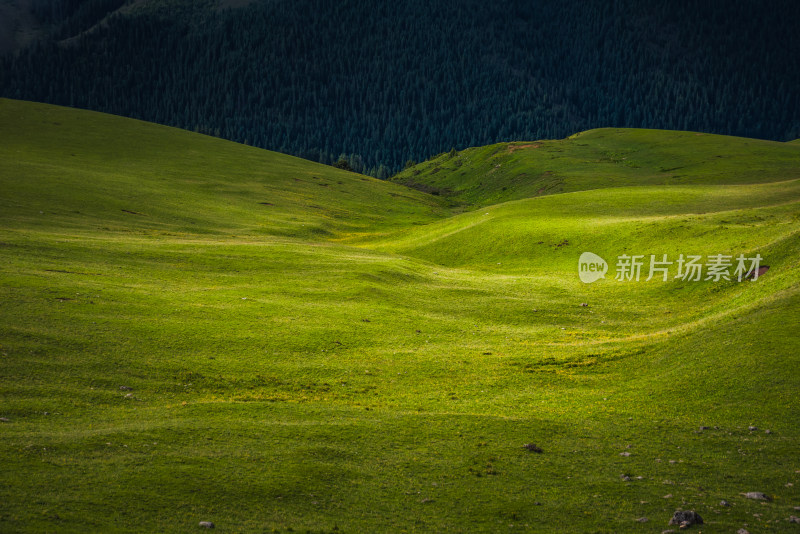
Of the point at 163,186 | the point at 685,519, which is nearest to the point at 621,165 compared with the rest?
the point at 163,186

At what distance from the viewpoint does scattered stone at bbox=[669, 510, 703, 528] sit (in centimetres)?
1677

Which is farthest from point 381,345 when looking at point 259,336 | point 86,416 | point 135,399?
point 86,416

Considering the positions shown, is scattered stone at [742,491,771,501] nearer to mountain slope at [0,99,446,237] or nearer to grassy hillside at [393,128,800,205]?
mountain slope at [0,99,446,237]

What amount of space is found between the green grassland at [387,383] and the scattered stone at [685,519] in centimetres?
37

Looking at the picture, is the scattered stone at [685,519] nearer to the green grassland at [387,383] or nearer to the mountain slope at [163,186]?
the green grassland at [387,383]

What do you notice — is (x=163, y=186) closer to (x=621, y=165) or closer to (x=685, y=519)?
(x=685, y=519)

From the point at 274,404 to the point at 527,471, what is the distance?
10.6m

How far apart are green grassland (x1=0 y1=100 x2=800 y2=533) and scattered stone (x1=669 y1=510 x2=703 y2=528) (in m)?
0.37

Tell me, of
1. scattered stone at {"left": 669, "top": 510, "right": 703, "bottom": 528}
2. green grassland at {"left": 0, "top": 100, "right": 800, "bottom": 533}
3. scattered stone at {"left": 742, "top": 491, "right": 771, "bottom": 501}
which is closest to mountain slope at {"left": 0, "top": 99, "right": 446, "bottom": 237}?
green grassland at {"left": 0, "top": 100, "right": 800, "bottom": 533}

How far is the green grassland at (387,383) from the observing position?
1809 centimetres

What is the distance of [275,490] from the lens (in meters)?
18.7

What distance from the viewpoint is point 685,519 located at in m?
16.8

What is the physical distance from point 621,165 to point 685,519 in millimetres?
148084

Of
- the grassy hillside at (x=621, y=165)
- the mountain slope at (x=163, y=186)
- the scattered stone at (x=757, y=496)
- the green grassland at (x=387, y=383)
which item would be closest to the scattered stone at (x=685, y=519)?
the green grassland at (x=387, y=383)
